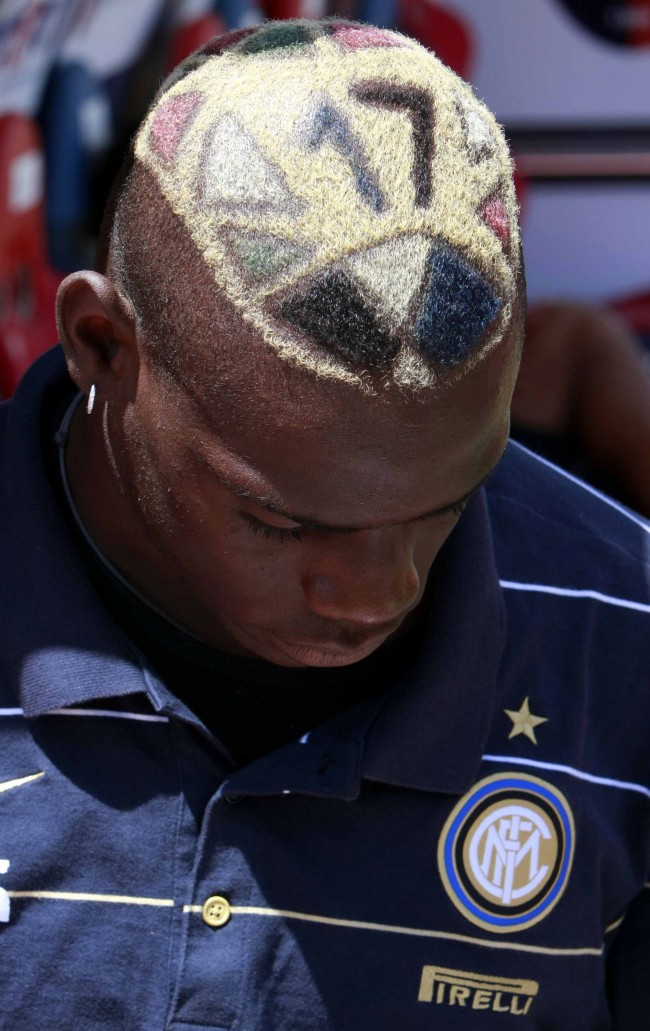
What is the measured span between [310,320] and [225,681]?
1.69 ft

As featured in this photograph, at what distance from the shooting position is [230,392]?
121 cm

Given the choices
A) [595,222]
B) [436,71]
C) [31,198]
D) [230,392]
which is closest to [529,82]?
[595,222]

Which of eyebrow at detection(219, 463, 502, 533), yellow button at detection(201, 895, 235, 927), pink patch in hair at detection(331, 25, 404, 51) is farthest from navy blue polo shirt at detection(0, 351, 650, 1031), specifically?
pink patch in hair at detection(331, 25, 404, 51)

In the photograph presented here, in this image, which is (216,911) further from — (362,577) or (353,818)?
(362,577)

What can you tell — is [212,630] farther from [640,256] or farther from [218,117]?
[640,256]

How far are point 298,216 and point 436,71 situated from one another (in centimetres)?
25

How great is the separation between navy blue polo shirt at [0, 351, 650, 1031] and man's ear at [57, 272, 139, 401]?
0.61ft

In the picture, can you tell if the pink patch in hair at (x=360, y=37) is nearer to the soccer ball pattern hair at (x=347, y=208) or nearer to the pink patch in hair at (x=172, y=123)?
the soccer ball pattern hair at (x=347, y=208)

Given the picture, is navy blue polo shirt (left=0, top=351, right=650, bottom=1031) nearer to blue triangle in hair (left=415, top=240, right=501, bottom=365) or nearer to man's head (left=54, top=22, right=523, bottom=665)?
man's head (left=54, top=22, right=523, bottom=665)

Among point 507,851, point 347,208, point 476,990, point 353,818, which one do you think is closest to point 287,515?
point 347,208

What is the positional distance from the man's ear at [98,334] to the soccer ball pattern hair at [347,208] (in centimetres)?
13

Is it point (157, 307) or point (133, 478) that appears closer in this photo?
point (157, 307)

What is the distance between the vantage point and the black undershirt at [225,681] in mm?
1507

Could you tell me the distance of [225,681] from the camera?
1.52 m
